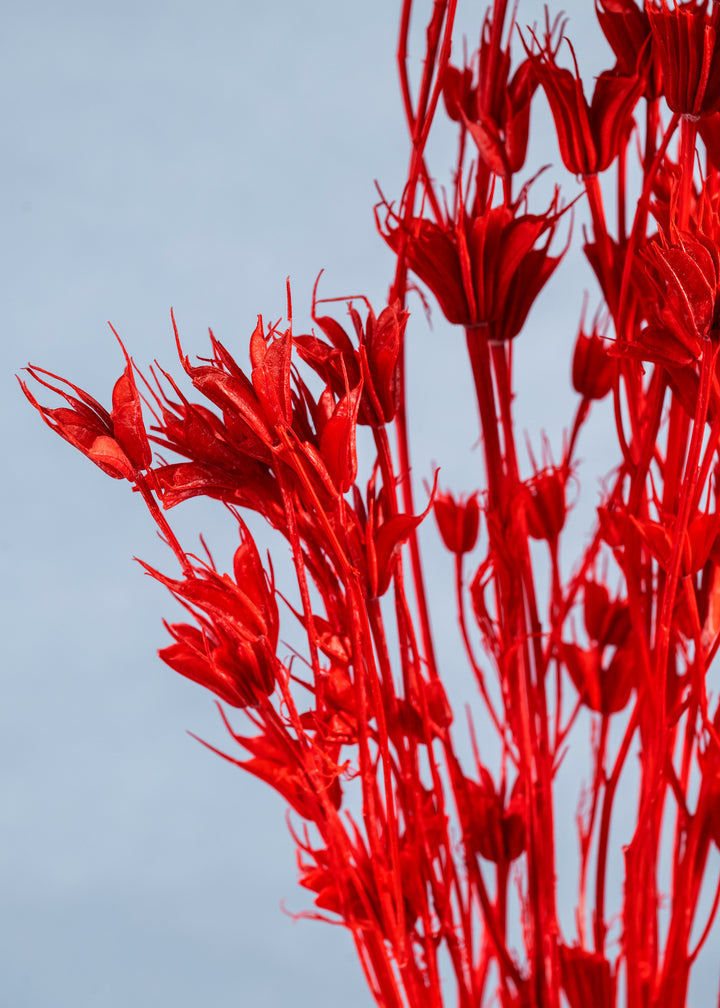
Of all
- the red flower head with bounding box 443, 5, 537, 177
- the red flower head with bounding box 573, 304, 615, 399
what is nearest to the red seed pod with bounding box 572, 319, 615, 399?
the red flower head with bounding box 573, 304, 615, 399

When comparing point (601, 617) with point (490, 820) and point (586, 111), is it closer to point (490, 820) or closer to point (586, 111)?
point (490, 820)

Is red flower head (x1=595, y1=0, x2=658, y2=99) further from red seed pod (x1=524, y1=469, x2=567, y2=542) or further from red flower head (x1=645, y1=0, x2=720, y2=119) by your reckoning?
red seed pod (x1=524, y1=469, x2=567, y2=542)

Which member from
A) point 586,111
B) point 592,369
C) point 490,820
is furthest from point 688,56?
point 490,820

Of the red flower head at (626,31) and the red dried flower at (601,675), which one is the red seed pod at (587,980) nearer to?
the red dried flower at (601,675)

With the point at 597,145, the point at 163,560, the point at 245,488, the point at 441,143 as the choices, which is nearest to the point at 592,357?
the point at 597,145

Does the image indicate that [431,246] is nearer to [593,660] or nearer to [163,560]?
[593,660]

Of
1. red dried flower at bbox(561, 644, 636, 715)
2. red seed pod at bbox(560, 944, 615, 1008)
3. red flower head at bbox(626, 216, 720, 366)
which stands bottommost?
red seed pod at bbox(560, 944, 615, 1008)
